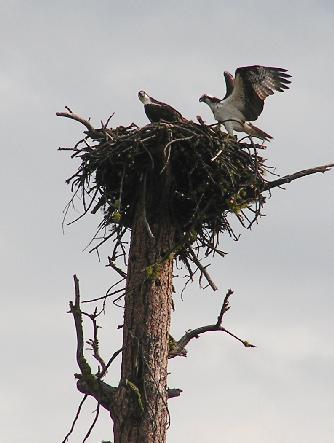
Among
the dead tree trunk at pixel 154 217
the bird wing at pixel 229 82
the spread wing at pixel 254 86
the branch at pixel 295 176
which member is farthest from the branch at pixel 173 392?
the bird wing at pixel 229 82

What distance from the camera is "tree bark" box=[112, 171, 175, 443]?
820cm

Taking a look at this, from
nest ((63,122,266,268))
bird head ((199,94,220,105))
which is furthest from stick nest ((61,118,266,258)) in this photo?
bird head ((199,94,220,105))

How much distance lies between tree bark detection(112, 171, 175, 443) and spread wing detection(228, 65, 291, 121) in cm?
242

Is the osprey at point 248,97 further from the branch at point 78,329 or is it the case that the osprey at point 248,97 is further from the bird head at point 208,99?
the branch at point 78,329

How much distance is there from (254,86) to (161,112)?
113 centimetres

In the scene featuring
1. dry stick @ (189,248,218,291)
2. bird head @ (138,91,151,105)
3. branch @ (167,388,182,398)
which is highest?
bird head @ (138,91,151,105)

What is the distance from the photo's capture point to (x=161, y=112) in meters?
11.2

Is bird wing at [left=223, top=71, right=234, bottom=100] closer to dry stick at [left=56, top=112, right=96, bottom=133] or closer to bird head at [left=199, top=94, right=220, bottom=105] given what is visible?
bird head at [left=199, top=94, right=220, bottom=105]

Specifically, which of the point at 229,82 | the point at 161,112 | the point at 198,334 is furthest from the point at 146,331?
the point at 229,82

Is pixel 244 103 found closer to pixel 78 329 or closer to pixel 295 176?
pixel 295 176

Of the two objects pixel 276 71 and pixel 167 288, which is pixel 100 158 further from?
pixel 276 71

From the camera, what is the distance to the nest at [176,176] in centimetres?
920

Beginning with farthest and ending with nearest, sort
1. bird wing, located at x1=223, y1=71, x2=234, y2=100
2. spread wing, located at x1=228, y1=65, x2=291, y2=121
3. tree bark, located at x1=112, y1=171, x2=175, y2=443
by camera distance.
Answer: bird wing, located at x1=223, y1=71, x2=234, y2=100 < spread wing, located at x1=228, y1=65, x2=291, y2=121 < tree bark, located at x1=112, y1=171, x2=175, y2=443

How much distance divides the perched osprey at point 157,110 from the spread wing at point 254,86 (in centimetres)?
81
